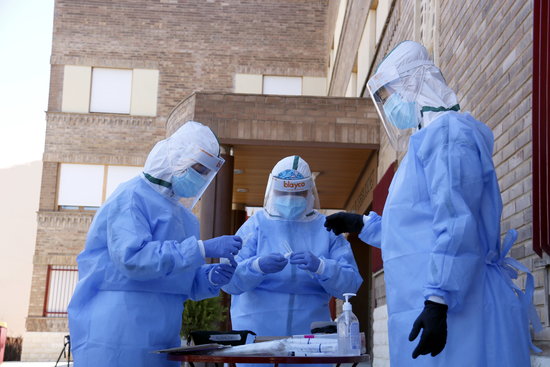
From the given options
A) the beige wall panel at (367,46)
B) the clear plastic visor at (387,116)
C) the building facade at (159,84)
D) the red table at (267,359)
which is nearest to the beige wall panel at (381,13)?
the building facade at (159,84)

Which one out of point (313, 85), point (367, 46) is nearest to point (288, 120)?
point (367, 46)

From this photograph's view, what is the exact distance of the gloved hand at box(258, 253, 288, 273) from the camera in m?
3.58

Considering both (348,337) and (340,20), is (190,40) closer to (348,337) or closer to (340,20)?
(340,20)

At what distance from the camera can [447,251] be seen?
99.7 inches

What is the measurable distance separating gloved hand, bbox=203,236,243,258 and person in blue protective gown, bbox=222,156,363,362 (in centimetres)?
27

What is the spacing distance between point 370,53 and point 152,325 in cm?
864

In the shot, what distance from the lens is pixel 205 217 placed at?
971 cm

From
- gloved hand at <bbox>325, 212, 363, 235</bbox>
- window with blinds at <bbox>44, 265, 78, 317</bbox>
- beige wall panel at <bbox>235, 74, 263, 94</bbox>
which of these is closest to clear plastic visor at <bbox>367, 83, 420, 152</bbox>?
gloved hand at <bbox>325, 212, 363, 235</bbox>

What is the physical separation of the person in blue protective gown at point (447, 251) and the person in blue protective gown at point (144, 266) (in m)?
0.93

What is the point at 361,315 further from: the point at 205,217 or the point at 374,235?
the point at 374,235

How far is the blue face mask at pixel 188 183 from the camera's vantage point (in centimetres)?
351

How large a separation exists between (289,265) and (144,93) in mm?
18409

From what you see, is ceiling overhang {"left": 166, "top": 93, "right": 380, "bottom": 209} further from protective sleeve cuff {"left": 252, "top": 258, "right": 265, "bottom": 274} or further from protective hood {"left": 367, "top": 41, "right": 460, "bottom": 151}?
protective hood {"left": 367, "top": 41, "right": 460, "bottom": 151}

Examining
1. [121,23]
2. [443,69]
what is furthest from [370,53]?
[121,23]
